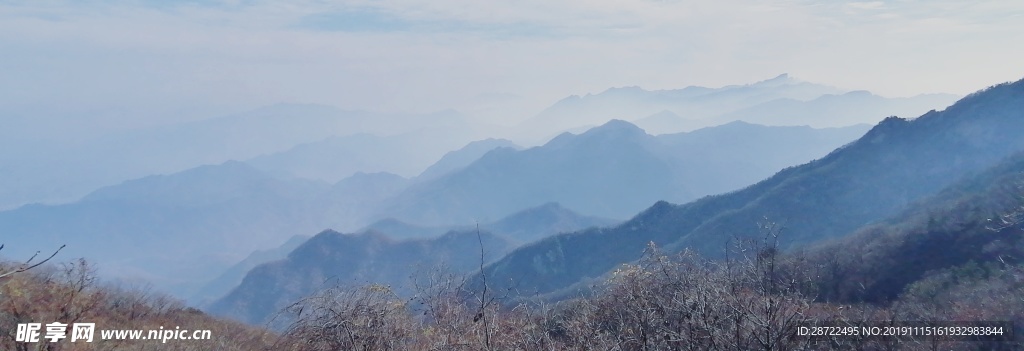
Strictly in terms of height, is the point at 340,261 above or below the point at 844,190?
below

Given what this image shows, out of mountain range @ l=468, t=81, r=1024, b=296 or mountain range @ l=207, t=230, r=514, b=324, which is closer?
mountain range @ l=468, t=81, r=1024, b=296

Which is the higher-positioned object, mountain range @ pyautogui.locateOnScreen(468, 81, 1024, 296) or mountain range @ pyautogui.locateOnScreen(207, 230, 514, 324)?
mountain range @ pyautogui.locateOnScreen(468, 81, 1024, 296)

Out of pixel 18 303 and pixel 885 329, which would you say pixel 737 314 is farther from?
pixel 18 303

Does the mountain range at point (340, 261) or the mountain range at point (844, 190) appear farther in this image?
the mountain range at point (340, 261)

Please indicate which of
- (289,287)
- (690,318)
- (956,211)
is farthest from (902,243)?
(289,287)

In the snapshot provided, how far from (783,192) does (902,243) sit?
3856 cm

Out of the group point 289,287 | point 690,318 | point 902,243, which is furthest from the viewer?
point 289,287

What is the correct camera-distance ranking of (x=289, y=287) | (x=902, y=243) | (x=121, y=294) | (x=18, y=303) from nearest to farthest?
(x=18, y=303), (x=121, y=294), (x=902, y=243), (x=289, y=287)

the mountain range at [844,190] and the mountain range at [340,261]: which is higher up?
the mountain range at [844,190]

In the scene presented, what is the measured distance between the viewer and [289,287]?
125 metres

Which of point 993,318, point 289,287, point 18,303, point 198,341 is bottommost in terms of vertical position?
point 289,287

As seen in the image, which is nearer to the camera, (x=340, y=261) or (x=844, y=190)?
(x=844, y=190)

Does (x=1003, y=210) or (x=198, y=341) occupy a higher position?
(x=198, y=341)

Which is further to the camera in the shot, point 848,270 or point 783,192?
point 783,192
